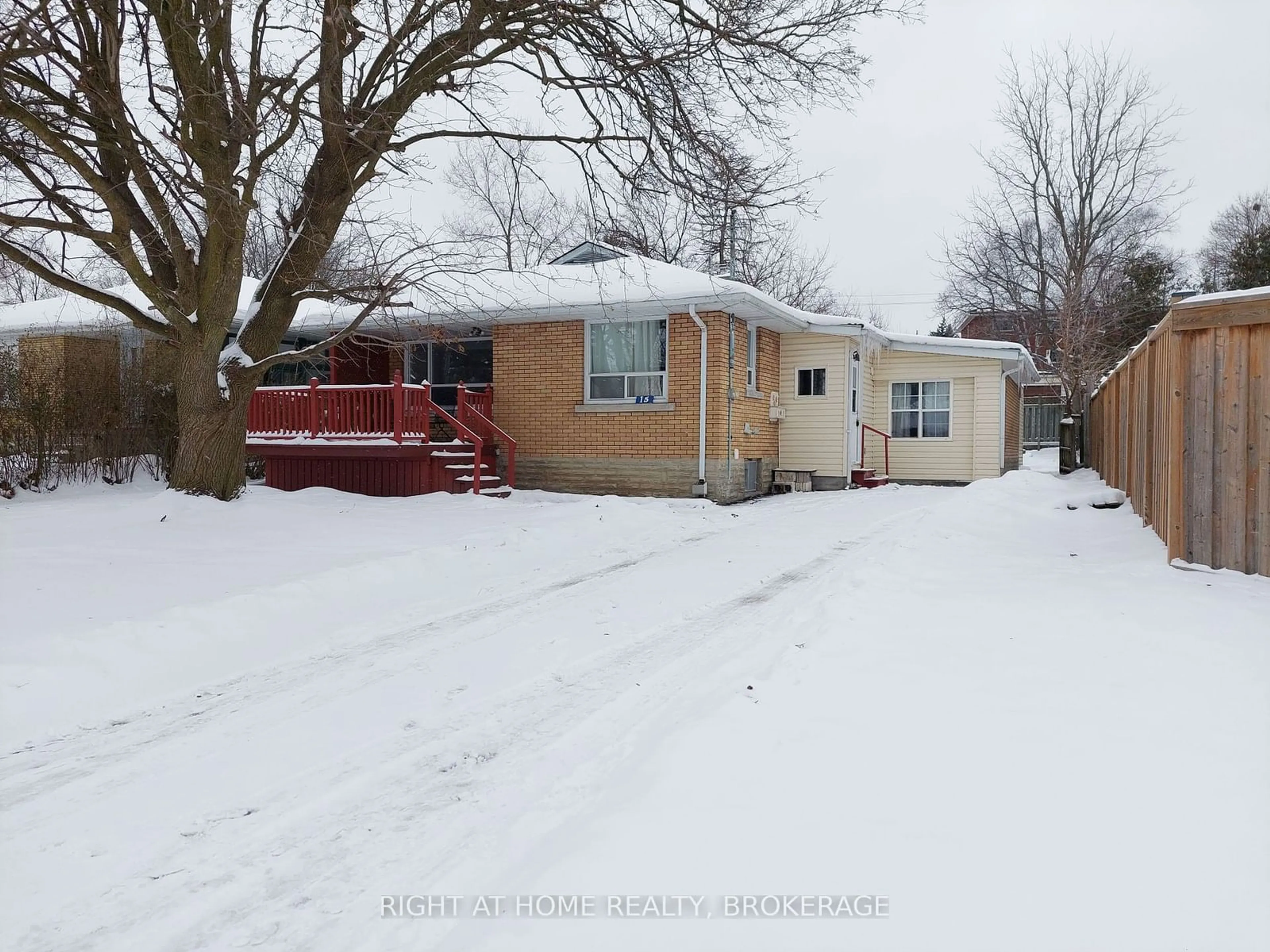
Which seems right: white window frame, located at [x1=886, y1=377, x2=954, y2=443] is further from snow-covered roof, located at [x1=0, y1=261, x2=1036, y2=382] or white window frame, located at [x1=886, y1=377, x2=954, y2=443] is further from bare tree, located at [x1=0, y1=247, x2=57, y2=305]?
bare tree, located at [x1=0, y1=247, x2=57, y2=305]

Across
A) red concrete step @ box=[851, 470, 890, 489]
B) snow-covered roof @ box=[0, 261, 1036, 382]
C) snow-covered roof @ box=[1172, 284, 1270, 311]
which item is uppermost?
snow-covered roof @ box=[0, 261, 1036, 382]

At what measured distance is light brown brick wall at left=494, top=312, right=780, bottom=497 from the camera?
13578 mm

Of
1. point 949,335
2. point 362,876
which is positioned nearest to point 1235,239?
point 949,335

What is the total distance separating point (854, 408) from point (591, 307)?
640 cm

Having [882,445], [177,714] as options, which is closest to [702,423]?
[882,445]

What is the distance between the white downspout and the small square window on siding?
3841 millimetres

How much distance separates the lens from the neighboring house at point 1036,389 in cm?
3131

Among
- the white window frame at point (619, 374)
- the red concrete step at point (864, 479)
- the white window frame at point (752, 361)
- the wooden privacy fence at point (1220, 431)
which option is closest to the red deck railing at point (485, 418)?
the white window frame at point (619, 374)

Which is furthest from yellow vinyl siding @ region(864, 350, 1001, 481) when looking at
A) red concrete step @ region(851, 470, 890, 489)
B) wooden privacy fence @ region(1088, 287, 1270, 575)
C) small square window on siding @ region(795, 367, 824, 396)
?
wooden privacy fence @ region(1088, 287, 1270, 575)

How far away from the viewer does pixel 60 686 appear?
4176 millimetres

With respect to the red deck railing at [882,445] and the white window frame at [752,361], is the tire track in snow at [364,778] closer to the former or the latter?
the white window frame at [752,361]

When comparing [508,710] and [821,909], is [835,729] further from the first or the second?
[508,710]

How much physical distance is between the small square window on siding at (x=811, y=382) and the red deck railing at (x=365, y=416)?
609 centimetres

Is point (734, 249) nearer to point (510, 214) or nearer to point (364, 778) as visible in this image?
point (364, 778)
